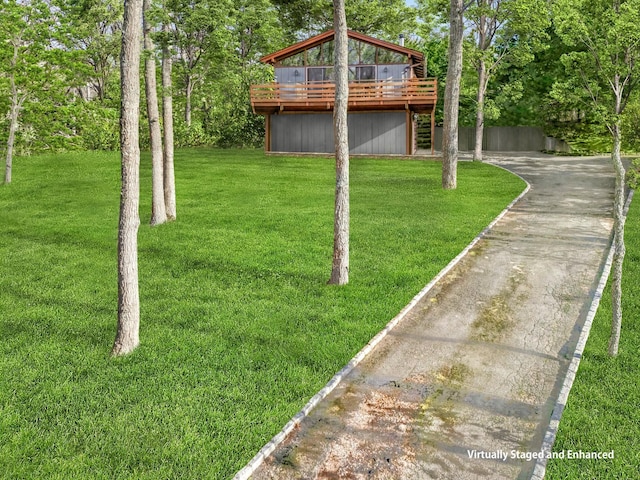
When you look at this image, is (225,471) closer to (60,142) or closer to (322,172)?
(322,172)

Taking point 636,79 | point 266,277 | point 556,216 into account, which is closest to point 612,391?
point 636,79

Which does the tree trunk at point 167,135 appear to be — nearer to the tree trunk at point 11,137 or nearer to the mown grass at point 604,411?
the tree trunk at point 11,137

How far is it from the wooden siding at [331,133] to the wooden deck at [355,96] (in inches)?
43.1

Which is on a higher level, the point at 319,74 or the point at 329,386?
the point at 319,74

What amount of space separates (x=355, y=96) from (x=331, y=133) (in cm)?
368

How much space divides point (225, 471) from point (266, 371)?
2.41m

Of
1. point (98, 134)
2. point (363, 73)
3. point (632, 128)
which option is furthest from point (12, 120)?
point (632, 128)

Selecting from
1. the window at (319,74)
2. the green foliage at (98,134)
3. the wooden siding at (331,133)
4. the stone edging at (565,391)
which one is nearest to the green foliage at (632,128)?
the stone edging at (565,391)

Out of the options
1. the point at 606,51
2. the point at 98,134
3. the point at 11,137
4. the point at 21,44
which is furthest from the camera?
the point at 98,134

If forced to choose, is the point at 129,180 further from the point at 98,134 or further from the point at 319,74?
the point at 98,134

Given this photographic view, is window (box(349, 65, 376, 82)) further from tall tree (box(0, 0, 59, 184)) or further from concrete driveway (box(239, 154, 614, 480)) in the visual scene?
concrete driveway (box(239, 154, 614, 480))

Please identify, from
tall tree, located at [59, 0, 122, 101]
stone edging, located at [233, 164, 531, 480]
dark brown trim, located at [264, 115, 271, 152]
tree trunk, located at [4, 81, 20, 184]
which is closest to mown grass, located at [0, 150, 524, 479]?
stone edging, located at [233, 164, 531, 480]

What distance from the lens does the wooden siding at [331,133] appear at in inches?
1547

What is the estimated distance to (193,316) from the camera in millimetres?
10750
